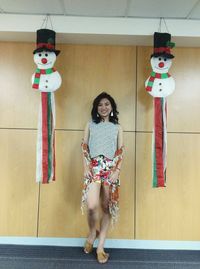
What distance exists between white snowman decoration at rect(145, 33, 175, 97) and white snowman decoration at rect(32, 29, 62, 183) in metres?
0.95

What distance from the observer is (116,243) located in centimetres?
306

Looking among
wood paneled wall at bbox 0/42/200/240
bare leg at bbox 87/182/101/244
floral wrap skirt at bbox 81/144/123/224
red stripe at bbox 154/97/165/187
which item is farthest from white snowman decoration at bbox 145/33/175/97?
bare leg at bbox 87/182/101/244

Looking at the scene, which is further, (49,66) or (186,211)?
(186,211)

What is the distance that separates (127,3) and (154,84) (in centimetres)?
80

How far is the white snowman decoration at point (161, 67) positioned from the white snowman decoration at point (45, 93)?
3.13 feet

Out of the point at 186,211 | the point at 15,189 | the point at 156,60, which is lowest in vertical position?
the point at 186,211

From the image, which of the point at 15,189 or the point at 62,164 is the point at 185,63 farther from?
the point at 15,189

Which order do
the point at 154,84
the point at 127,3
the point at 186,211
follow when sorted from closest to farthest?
the point at 127,3, the point at 154,84, the point at 186,211

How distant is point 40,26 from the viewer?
289 cm

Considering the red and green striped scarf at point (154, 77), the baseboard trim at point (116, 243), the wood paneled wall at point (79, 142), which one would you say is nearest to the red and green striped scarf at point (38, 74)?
the wood paneled wall at point (79, 142)

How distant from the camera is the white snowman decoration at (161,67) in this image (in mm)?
2738

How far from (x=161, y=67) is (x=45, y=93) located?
1.18 meters

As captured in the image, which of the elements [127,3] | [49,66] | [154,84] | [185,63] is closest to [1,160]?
[49,66]

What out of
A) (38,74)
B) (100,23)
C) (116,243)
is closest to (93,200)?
(116,243)
